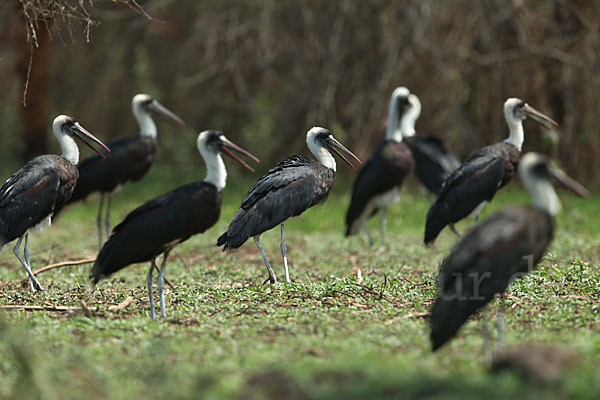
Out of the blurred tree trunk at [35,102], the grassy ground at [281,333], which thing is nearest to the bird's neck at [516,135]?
the grassy ground at [281,333]

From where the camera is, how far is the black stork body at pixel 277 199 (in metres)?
7.27

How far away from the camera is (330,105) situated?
14227 millimetres

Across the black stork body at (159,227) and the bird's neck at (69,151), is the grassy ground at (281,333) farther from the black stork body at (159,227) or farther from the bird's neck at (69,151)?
the bird's neck at (69,151)

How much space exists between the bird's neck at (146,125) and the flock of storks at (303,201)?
0.01 metres

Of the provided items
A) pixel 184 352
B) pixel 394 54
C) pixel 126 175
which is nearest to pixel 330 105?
pixel 394 54

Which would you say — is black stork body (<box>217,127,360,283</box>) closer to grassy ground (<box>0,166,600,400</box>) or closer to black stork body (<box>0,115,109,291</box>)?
grassy ground (<box>0,166,600,400</box>)

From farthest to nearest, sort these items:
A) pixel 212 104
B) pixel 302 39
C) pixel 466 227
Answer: pixel 212 104 < pixel 302 39 < pixel 466 227

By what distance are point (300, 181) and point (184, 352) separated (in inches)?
114

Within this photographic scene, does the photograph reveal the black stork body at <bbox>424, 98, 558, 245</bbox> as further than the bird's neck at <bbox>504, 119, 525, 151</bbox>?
No

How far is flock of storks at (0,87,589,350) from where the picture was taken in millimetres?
4844

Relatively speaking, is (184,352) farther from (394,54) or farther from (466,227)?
(394,54)

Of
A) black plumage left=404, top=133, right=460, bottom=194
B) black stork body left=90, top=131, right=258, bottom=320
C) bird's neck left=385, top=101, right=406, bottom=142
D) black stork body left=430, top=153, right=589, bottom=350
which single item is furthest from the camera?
black plumage left=404, top=133, right=460, bottom=194

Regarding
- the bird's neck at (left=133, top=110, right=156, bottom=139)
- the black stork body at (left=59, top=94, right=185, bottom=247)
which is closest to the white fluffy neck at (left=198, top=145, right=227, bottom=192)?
the black stork body at (left=59, top=94, right=185, bottom=247)

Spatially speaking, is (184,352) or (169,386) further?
(184,352)
